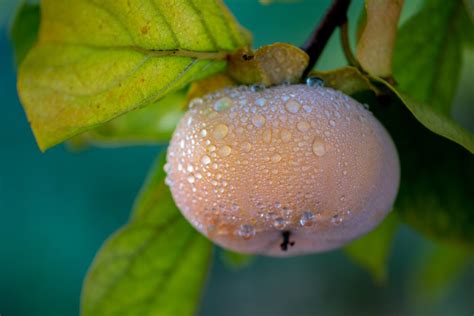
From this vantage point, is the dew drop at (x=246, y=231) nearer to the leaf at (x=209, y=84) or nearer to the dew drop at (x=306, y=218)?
the dew drop at (x=306, y=218)

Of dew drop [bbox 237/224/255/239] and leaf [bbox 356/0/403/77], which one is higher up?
leaf [bbox 356/0/403/77]

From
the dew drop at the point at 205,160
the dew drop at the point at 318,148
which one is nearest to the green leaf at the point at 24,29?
the dew drop at the point at 205,160

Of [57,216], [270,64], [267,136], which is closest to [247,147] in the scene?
[267,136]

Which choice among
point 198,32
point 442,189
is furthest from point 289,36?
point 198,32

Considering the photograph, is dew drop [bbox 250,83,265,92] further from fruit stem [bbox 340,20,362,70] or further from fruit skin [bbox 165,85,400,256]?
fruit stem [bbox 340,20,362,70]

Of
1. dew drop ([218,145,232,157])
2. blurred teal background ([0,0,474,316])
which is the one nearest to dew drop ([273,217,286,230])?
dew drop ([218,145,232,157])

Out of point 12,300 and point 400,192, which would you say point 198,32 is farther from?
point 12,300

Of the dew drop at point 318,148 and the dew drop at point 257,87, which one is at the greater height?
the dew drop at point 257,87

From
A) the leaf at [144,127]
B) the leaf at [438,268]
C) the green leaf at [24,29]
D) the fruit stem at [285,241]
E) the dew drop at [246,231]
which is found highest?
the green leaf at [24,29]
